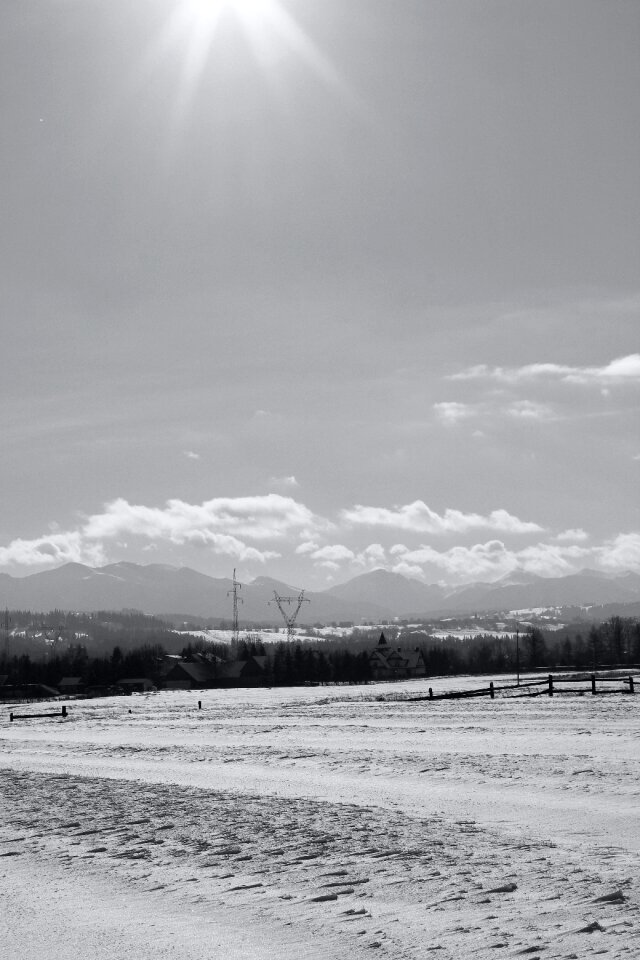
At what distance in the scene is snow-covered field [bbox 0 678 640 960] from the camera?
8.71 m

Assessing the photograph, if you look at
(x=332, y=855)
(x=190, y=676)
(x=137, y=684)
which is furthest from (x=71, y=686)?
(x=332, y=855)

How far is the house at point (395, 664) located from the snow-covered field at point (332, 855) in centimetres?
13227

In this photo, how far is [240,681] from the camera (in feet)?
482

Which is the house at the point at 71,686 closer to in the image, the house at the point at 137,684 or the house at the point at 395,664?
the house at the point at 137,684

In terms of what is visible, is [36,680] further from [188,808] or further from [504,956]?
[504,956]

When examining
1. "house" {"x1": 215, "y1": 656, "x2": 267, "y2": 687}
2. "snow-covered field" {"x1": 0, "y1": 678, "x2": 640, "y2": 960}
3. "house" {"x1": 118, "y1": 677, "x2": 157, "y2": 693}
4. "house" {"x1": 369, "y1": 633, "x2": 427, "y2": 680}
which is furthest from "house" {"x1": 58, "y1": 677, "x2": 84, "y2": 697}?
"snow-covered field" {"x1": 0, "y1": 678, "x2": 640, "y2": 960}

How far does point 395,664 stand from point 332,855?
15766 cm

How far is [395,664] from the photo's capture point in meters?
166

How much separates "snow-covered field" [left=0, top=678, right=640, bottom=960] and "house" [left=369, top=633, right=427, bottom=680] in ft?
434

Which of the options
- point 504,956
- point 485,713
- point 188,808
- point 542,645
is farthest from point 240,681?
point 504,956

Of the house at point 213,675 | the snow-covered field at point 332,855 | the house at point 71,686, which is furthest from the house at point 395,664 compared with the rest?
the snow-covered field at point 332,855

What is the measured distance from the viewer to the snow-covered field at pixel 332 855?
871 centimetres

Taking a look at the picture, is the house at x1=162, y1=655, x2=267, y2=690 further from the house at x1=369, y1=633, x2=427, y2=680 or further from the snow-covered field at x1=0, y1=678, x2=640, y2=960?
the snow-covered field at x1=0, y1=678, x2=640, y2=960

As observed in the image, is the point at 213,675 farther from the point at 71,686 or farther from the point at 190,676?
the point at 71,686
